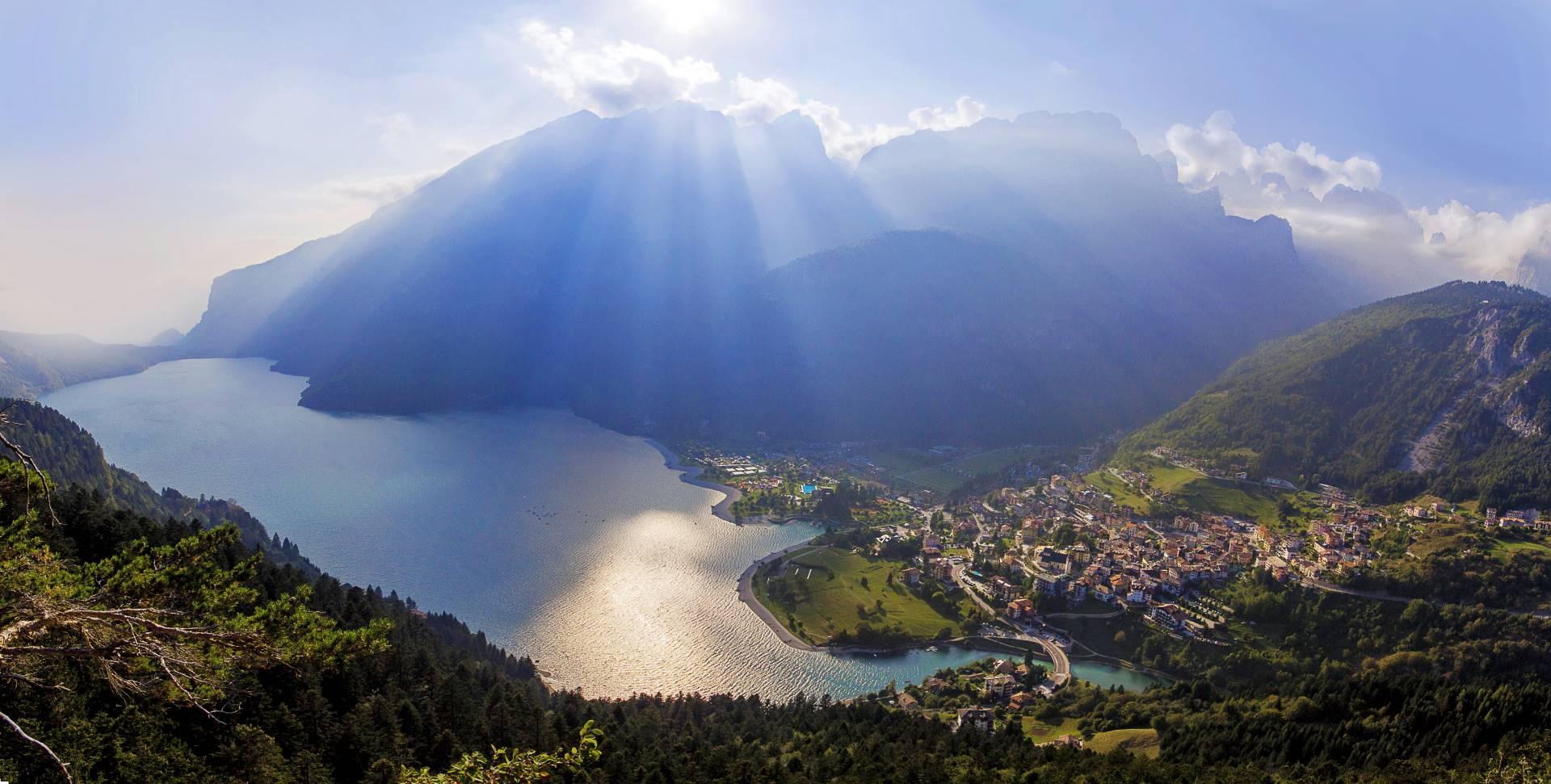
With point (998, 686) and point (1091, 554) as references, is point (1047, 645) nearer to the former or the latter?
point (998, 686)

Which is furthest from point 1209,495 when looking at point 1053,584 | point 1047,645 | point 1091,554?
point 1047,645

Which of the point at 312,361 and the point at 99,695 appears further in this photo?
the point at 312,361

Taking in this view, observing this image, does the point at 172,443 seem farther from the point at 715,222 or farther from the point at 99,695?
the point at 715,222

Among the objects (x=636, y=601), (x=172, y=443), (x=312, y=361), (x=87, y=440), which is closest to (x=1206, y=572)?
(x=636, y=601)

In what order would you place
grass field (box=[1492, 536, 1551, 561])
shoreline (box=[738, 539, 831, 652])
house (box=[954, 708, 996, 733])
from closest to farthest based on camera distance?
house (box=[954, 708, 996, 733]), grass field (box=[1492, 536, 1551, 561]), shoreline (box=[738, 539, 831, 652])

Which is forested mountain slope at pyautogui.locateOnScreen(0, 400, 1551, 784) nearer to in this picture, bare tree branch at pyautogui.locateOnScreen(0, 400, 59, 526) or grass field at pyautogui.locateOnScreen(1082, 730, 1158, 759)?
grass field at pyautogui.locateOnScreen(1082, 730, 1158, 759)

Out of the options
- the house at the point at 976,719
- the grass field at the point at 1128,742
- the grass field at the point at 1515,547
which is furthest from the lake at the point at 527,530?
the grass field at the point at 1515,547

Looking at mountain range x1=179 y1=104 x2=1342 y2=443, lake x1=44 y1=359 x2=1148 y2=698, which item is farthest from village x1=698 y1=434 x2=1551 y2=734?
mountain range x1=179 y1=104 x2=1342 y2=443
